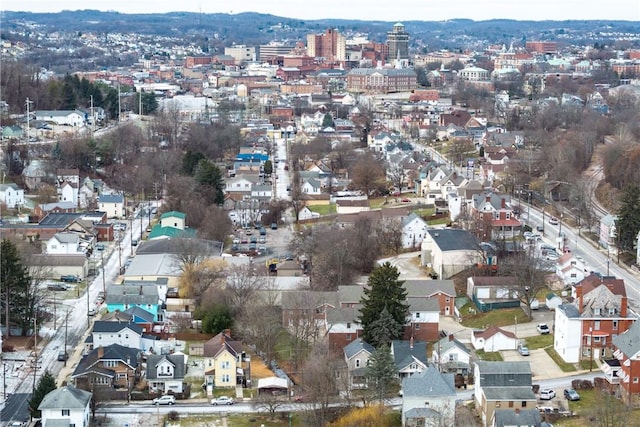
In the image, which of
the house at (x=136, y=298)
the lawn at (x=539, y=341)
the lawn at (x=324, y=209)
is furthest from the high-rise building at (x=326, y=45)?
the lawn at (x=539, y=341)

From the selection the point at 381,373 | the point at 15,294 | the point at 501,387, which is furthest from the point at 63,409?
the point at 501,387

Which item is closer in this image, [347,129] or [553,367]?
[553,367]

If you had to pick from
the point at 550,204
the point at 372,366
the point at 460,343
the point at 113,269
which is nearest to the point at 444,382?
the point at 372,366

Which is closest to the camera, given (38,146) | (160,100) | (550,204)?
(550,204)

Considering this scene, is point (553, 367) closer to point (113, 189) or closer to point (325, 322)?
point (325, 322)

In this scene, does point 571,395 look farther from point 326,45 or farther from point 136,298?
point 326,45

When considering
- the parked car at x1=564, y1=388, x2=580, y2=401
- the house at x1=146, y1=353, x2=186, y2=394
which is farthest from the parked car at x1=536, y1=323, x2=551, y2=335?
the house at x1=146, y1=353, x2=186, y2=394
